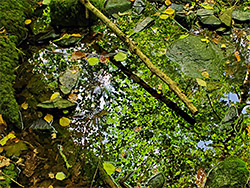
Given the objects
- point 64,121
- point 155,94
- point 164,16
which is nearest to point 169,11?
point 164,16

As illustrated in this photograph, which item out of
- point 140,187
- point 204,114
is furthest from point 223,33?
point 140,187

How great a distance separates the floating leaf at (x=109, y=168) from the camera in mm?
Result: 2164

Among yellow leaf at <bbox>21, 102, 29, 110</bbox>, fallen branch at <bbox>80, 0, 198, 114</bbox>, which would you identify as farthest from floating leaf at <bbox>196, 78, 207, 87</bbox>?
yellow leaf at <bbox>21, 102, 29, 110</bbox>

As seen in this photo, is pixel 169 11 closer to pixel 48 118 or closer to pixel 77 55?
pixel 77 55

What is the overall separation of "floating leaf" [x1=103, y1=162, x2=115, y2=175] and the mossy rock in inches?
34.0

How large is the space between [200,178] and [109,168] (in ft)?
2.79

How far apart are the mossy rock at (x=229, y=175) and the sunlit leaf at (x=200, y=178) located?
0.04m

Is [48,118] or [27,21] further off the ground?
[27,21]

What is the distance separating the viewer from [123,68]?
9.78 ft

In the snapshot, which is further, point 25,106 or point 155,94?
point 155,94

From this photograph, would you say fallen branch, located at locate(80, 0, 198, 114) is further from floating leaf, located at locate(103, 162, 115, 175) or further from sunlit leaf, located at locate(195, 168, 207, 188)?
floating leaf, located at locate(103, 162, 115, 175)

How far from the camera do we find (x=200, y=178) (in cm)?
210

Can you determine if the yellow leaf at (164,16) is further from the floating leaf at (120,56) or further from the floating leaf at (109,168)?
the floating leaf at (109,168)

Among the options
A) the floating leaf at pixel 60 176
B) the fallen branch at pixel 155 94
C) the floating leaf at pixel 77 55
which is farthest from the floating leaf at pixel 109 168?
the floating leaf at pixel 77 55
